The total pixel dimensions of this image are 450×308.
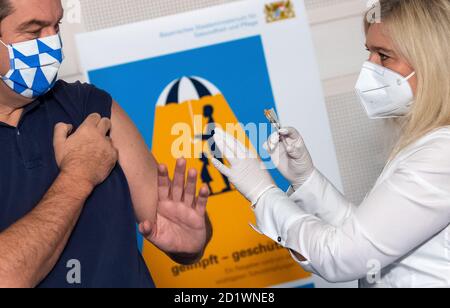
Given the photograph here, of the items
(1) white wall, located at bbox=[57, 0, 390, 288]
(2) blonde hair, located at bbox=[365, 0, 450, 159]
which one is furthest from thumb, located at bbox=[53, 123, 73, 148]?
(1) white wall, located at bbox=[57, 0, 390, 288]

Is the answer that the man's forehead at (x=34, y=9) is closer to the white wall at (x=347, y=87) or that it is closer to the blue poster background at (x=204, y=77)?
the blue poster background at (x=204, y=77)

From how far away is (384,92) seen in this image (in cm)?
203

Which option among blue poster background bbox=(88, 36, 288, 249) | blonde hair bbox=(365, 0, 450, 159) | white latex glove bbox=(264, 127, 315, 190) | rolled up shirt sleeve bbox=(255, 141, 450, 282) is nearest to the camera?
rolled up shirt sleeve bbox=(255, 141, 450, 282)

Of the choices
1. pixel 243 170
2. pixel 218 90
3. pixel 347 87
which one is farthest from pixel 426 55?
pixel 347 87

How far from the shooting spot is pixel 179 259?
2049 mm

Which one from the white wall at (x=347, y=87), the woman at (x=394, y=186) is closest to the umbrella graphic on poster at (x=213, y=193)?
the white wall at (x=347, y=87)

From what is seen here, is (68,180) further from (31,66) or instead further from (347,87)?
(347,87)

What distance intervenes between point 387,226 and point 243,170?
472mm

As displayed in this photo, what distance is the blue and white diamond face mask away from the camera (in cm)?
179

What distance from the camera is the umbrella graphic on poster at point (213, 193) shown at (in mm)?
3227

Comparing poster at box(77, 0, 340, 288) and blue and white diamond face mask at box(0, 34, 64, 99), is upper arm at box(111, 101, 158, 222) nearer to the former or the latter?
blue and white diamond face mask at box(0, 34, 64, 99)

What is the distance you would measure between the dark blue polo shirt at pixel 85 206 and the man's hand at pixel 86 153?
43 millimetres

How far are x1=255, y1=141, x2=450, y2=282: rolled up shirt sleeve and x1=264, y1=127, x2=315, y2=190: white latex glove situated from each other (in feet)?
1.11
